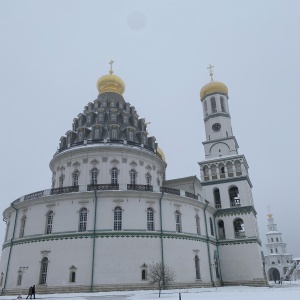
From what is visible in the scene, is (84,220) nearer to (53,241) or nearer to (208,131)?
(53,241)

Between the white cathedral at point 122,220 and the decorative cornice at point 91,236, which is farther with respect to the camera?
the decorative cornice at point 91,236

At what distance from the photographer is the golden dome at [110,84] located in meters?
46.5

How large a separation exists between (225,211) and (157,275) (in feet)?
56.9

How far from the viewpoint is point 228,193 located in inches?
1636

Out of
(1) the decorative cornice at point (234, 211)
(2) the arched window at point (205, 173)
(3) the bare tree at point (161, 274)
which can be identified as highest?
(2) the arched window at point (205, 173)

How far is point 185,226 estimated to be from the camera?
1281 inches

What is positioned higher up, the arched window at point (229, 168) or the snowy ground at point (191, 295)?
the arched window at point (229, 168)

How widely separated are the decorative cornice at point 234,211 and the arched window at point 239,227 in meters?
1.02

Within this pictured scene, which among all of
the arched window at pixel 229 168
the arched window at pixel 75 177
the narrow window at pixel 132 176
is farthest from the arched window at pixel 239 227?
the arched window at pixel 75 177

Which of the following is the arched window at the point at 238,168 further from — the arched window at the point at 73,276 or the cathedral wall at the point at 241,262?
the arched window at the point at 73,276

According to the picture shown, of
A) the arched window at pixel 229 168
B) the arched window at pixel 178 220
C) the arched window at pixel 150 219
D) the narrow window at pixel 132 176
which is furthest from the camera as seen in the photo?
the arched window at pixel 229 168

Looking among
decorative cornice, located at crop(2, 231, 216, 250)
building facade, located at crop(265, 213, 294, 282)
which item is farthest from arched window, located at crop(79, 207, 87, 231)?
building facade, located at crop(265, 213, 294, 282)

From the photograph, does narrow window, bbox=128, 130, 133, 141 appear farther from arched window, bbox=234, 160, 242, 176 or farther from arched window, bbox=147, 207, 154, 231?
arched window, bbox=234, 160, 242, 176

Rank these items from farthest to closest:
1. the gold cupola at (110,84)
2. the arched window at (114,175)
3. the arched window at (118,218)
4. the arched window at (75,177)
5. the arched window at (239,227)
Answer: the gold cupola at (110,84) < the arched window at (239,227) < the arched window at (75,177) < the arched window at (114,175) < the arched window at (118,218)
